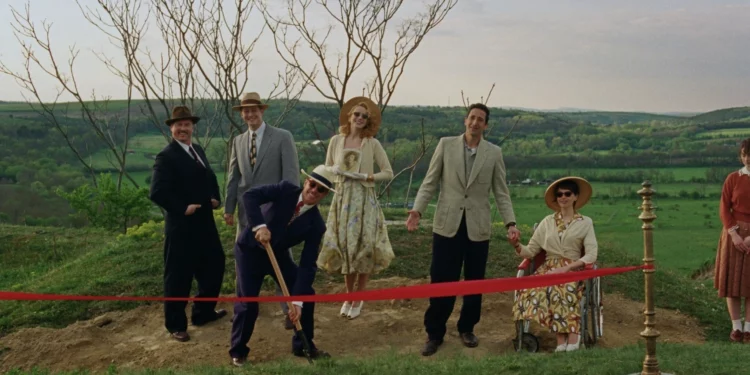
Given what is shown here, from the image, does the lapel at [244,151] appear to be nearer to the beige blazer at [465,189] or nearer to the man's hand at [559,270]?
the beige blazer at [465,189]

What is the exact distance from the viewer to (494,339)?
6488 mm

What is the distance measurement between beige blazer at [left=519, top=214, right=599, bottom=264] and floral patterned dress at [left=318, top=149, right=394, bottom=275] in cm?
151

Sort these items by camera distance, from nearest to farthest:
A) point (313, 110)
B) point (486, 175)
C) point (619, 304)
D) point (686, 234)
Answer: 1. point (486, 175)
2. point (619, 304)
3. point (686, 234)
4. point (313, 110)

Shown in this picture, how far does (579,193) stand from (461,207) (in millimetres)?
996

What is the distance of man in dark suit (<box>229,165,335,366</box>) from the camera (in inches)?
217

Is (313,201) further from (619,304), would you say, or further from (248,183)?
(619,304)

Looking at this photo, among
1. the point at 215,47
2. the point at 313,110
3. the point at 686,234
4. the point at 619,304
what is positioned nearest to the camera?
the point at 619,304

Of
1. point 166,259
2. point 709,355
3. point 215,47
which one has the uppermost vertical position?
A: point 215,47

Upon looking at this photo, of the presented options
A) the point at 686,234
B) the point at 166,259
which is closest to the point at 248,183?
the point at 166,259

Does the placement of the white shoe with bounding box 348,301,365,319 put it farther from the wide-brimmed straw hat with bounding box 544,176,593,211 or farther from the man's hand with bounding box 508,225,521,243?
the wide-brimmed straw hat with bounding box 544,176,593,211

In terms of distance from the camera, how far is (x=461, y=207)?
237 inches

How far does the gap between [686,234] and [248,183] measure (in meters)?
16.0

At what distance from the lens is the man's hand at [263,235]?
17.6ft

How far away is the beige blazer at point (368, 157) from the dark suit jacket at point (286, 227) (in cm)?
110
